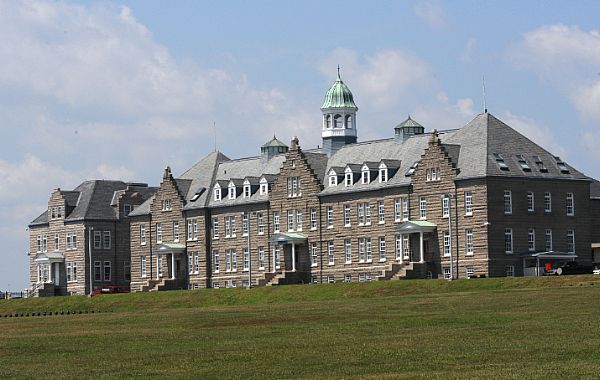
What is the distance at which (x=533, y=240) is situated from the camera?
113 metres

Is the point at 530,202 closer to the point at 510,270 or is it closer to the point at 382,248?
the point at 510,270

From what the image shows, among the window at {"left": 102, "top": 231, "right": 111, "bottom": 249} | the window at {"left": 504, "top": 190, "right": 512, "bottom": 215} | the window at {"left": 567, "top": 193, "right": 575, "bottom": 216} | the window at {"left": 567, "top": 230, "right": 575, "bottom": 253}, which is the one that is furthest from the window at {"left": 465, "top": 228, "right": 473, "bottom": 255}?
the window at {"left": 102, "top": 231, "right": 111, "bottom": 249}

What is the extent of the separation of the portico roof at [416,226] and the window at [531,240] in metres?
7.46

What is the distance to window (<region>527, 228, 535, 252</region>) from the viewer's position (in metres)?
113

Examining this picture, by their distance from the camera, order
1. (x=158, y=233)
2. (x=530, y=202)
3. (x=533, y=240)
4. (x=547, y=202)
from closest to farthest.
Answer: (x=533, y=240) < (x=530, y=202) < (x=547, y=202) < (x=158, y=233)

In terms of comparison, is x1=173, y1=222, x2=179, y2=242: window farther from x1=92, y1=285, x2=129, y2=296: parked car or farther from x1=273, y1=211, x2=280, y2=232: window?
x1=273, y1=211, x2=280, y2=232: window

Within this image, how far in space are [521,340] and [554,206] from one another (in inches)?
2576

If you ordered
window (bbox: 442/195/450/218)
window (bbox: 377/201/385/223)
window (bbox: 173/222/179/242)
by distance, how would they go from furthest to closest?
window (bbox: 173/222/179/242)
window (bbox: 377/201/385/223)
window (bbox: 442/195/450/218)

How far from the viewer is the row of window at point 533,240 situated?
368ft

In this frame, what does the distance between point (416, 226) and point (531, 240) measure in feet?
29.7

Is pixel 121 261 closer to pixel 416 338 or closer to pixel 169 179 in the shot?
pixel 169 179

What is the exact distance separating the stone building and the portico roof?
49.1m

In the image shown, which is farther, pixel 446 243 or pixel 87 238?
pixel 87 238

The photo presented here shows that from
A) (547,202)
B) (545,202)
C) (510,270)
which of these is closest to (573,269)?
(510,270)
